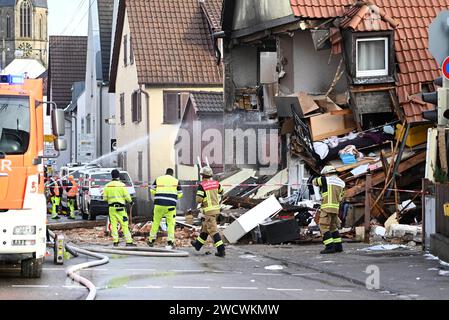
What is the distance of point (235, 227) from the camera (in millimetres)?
22312

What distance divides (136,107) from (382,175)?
75.4 feet

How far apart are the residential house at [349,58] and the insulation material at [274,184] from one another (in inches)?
15.4

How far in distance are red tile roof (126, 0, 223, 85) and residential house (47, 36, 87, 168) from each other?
74.1 ft

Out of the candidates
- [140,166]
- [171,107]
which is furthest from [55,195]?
[140,166]

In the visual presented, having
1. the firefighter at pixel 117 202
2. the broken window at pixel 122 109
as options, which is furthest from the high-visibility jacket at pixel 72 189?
the firefighter at pixel 117 202

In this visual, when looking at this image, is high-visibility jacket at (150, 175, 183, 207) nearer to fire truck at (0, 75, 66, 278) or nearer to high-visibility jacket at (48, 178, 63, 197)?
fire truck at (0, 75, 66, 278)

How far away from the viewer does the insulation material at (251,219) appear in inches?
878

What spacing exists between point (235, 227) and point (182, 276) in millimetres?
6838

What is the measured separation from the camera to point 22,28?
171 metres

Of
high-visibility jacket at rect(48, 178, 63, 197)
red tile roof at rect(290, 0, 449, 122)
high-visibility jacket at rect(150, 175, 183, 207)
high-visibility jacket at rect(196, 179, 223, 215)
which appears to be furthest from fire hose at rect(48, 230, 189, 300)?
high-visibility jacket at rect(48, 178, 63, 197)

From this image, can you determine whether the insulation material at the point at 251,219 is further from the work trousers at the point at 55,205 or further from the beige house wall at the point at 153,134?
the beige house wall at the point at 153,134

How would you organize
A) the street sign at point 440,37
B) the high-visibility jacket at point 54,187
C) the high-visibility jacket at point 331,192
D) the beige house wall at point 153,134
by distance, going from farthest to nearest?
the beige house wall at point 153,134, the high-visibility jacket at point 54,187, the high-visibility jacket at point 331,192, the street sign at point 440,37

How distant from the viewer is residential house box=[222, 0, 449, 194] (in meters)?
24.9
